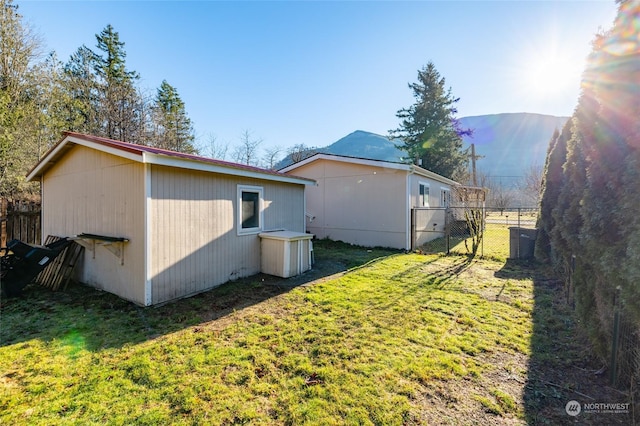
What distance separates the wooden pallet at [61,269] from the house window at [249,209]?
3459mm

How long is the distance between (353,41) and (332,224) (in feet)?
22.5

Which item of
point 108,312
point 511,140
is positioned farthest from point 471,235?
point 511,140

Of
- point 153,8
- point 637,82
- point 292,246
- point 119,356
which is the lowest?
point 119,356

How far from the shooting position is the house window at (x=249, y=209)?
618 centimetres

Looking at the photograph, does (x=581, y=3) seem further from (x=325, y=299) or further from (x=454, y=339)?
(x=325, y=299)

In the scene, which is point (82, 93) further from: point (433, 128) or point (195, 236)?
point (433, 128)

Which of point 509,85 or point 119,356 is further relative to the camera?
point 509,85

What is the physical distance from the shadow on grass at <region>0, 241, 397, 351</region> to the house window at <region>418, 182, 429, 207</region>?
6929 millimetres

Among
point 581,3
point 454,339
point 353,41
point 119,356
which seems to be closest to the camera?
Result: point 119,356

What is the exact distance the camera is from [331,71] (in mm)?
11523

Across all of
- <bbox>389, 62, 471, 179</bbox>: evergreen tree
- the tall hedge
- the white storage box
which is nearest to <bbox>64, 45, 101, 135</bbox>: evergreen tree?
the white storage box

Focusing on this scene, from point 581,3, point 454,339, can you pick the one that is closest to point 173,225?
point 454,339

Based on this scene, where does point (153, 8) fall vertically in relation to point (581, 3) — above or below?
above

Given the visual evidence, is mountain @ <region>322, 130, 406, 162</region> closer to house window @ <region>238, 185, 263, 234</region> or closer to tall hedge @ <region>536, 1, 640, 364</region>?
house window @ <region>238, 185, 263, 234</region>
